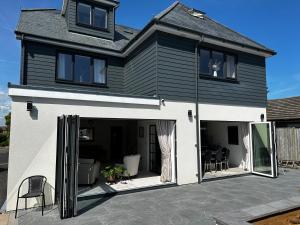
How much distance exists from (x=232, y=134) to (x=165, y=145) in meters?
5.02

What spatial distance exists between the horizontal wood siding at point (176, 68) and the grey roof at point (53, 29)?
3.62 m

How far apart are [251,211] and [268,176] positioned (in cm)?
512

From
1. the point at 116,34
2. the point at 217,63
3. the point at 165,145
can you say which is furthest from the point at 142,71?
the point at 116,34

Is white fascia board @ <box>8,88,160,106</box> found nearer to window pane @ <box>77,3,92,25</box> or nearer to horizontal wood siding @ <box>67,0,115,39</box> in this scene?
horizontal wood siding @ <box>67,0,115,39</box>

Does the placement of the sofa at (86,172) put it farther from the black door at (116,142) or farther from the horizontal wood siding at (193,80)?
the black door at (116,142)

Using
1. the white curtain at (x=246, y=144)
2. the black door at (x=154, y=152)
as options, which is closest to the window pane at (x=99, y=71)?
the black door at (x=154, y=152)

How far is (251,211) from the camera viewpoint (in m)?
5.63

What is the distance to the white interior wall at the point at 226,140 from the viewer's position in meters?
11.7

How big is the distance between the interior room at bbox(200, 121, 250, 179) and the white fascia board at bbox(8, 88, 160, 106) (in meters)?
4.41

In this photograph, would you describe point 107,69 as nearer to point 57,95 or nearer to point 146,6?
point 146,6

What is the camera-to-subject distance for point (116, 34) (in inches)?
539

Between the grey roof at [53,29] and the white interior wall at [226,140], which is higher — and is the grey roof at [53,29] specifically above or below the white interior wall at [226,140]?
above

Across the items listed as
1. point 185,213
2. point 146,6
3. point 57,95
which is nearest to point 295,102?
point 146,6

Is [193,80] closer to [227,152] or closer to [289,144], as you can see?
[227,152]
